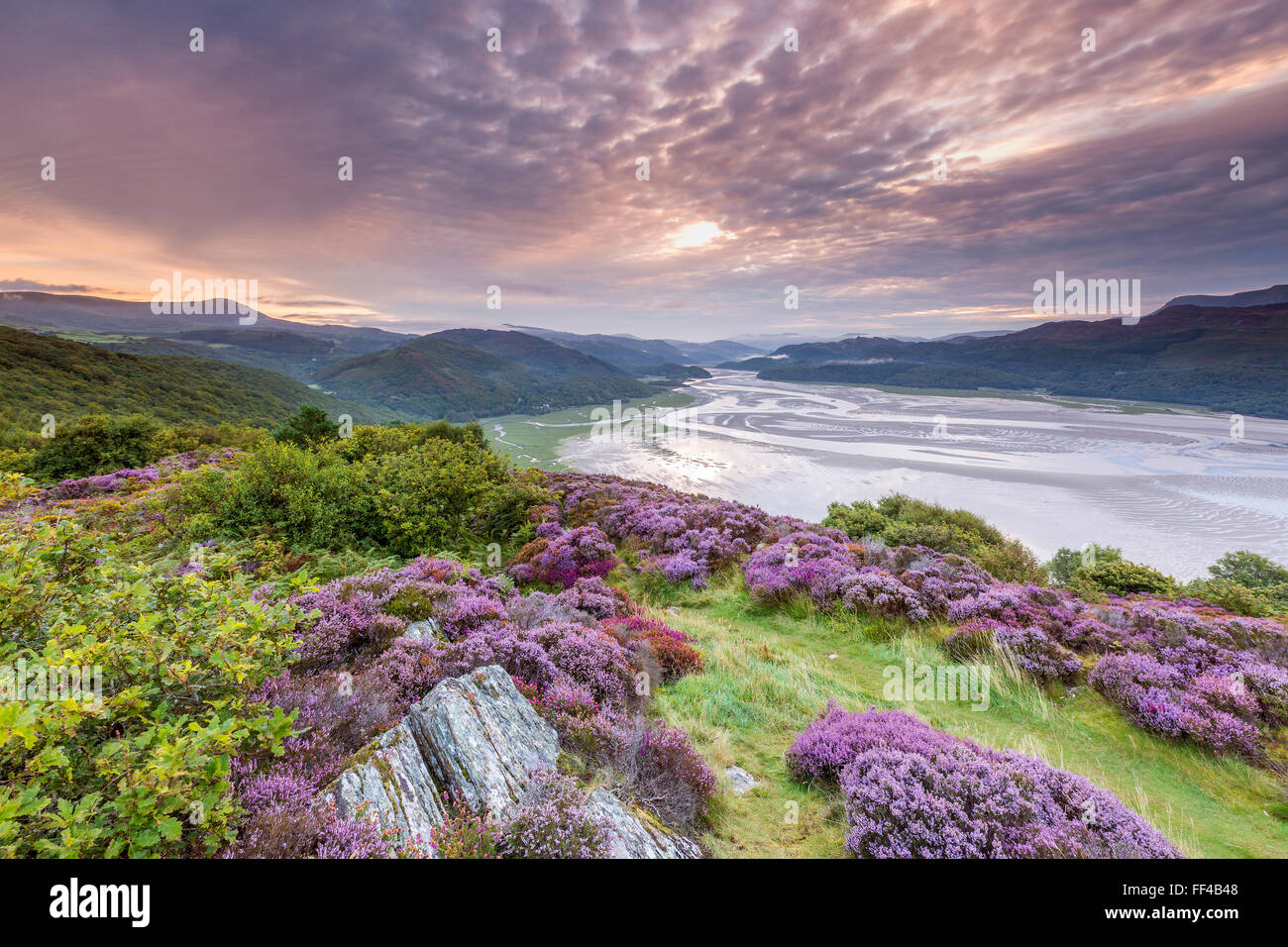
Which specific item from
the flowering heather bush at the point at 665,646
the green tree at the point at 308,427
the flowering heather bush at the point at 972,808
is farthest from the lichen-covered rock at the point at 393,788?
the green tree at the point at 308,427

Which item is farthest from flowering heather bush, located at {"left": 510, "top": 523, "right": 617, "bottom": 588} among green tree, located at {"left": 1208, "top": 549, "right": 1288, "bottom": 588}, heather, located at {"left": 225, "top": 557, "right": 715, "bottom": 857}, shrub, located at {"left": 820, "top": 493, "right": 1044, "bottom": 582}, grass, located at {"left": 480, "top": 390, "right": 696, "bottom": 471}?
grass, located at {"left": 480, "top": 390, "right": 696, "bottom": 471}

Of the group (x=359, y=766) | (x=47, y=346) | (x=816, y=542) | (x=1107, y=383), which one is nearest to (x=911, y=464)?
(x=816, y=542)

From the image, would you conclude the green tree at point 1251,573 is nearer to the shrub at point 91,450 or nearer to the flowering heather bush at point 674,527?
the flowering heather bush at point 674,527

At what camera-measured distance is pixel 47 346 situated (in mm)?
91000

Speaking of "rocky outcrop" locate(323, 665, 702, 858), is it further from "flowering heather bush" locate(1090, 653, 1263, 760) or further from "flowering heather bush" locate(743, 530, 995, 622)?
"flowering heather bush" locate(743, 530, 995, 622)

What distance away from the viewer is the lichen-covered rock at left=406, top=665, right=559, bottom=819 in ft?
12.5

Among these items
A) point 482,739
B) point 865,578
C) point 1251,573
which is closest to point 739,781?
point 482,739

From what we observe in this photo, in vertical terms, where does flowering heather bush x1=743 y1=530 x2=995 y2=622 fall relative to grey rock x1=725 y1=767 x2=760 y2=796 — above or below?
above

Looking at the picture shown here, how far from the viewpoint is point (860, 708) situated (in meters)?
6.67

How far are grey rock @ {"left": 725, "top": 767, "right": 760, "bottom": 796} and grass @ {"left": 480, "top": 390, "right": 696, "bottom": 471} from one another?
47480 millimetres
